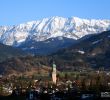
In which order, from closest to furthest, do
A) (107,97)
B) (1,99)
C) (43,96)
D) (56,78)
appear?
1. (107,97)
2. (43,96)
3. (1,99)
4. (56,78)

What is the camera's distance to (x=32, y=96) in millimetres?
107250

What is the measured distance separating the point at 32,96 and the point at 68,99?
14787 millimetres

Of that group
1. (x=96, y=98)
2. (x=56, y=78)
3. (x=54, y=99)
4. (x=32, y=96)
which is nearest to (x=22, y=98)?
(x=32, y=96)

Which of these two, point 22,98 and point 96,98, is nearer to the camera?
point 96,98

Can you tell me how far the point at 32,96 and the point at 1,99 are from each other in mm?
7734

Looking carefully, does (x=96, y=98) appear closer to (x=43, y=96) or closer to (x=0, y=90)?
(x=43, y=96)

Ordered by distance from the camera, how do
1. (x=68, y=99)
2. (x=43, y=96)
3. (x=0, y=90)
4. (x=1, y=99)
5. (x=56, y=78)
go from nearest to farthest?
1. (x=68, y=99)
2. (x=43, y=96)
3. (x=1, y=99)
4. (x=0, y=90)
5. (x=56, y=78)

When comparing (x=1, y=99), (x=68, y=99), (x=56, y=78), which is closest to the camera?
(x=68, y=99)

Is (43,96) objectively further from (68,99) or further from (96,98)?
(96,98)

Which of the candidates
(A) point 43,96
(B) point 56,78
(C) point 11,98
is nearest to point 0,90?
(C) point 11,98

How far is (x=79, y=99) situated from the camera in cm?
9250

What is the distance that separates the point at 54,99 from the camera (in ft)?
318

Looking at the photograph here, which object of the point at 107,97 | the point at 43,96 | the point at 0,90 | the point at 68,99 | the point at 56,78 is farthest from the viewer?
the point at 56,78

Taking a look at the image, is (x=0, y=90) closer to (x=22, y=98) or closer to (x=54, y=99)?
(x=22, y=98)
